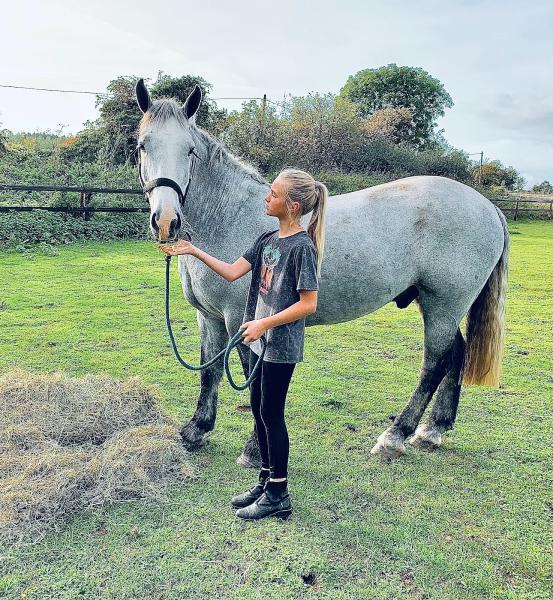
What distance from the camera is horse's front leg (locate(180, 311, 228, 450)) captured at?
9.95ft

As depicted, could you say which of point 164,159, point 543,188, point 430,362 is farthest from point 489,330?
point 543,188

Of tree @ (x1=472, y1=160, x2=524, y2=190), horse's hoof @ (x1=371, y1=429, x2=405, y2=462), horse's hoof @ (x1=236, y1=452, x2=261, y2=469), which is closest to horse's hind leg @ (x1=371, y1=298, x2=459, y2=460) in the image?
horse's hoof @ (x1=371, y1=429, x2=405, y2=462)

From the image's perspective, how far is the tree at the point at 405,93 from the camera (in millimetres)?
35594

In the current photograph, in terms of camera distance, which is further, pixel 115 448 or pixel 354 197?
pixel 354 197

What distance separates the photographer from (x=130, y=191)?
11.4 metres

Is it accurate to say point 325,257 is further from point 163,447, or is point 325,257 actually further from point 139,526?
point 139,526

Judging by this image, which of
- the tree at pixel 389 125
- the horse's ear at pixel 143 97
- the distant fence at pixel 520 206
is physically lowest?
the horse's ear at pixel 143 97

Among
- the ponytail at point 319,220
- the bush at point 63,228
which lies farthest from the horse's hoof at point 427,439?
the bush at point 63,228

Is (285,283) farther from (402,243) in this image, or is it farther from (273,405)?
(402,243)

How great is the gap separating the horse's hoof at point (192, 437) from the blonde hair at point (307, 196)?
1.43 metres

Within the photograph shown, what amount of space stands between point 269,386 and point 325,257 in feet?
3.05

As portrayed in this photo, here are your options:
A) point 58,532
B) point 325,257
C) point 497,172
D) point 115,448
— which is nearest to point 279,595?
point 58,532

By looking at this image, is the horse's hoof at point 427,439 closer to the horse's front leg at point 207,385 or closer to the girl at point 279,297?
the girl at point 279,297

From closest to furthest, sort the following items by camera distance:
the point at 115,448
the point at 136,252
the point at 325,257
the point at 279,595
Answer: the point at 279,595, the point at 115,448, the point at 325,257, the point at 136,252
